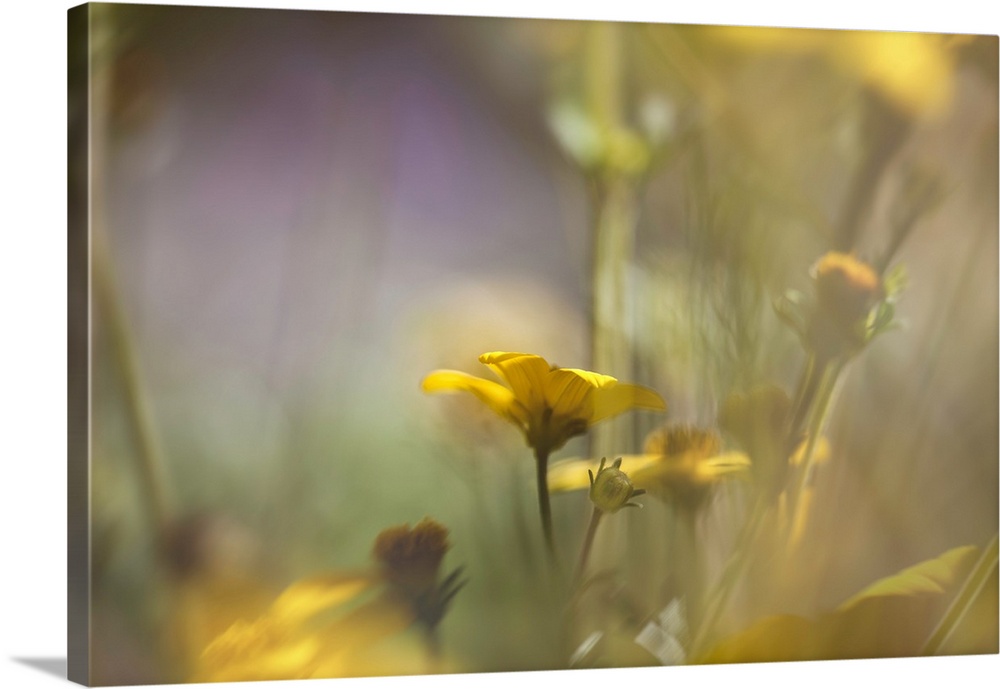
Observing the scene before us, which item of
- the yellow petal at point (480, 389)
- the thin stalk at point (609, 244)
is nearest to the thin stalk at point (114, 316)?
the yellow petal at point (480, 389)

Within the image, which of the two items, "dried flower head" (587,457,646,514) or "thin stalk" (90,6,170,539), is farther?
"dried flower head" (587,457,646,514)

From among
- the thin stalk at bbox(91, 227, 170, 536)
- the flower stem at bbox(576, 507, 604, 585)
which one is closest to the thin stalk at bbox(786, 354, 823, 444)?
the flower stem at bbox(576, 507, 604, 585)

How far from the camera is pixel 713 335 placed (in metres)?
5.00

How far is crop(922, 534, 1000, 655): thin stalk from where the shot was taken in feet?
17.1

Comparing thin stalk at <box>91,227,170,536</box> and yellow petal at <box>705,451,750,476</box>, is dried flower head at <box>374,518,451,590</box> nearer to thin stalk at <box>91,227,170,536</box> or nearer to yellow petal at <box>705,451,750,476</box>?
thin stalk at <box>91,227,170,536</box>

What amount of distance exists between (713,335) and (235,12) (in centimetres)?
158

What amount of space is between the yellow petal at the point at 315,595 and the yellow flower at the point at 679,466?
67cm

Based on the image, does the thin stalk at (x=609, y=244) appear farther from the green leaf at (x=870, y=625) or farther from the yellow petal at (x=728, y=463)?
the green leaf at (x=870, y=625)

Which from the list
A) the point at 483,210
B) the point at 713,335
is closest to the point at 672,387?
the point at 713,335

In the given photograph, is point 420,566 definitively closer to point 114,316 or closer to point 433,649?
point 433,649

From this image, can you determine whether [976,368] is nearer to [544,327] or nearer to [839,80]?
[839,80]

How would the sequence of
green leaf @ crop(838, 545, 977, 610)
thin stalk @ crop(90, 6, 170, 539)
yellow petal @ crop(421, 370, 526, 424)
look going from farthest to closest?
green leaf @ crop(838, 545, 977, 610) < yellow petal @ crop(421, 370, 526, 424) < thin stalk @ crop(90, 6, 170, 539)

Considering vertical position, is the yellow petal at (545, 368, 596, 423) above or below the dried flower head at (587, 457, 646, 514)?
above

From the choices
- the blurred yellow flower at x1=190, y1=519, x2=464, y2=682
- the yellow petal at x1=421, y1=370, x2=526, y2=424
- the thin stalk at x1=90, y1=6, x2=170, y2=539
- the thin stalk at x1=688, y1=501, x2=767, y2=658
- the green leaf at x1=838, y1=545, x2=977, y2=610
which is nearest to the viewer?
the thin stalk at x1=90, y1=6, x2=170, y2=539
